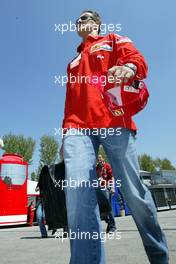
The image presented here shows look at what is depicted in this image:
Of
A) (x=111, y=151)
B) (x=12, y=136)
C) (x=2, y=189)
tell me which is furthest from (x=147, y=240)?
(x=12, y=136)

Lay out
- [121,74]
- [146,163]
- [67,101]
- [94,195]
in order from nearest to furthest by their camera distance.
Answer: [121,74]
[94,195]
[67,101]
[146,163]

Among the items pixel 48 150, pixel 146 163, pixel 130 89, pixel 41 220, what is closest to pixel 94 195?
pixel 130 89

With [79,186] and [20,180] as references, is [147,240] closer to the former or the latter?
[79,186]

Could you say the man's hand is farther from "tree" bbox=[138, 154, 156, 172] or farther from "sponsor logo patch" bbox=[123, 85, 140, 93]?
"tree" bbox=[138, 154, 156, 172]

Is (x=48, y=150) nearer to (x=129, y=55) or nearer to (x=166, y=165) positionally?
(x=166, y=165)

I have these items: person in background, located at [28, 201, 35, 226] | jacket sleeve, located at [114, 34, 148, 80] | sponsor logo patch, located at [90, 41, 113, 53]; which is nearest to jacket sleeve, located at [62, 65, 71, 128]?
sponsor logo patch, located at [90, 41, 113, 53]

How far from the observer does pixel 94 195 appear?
2768 mm

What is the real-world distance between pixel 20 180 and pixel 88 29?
15.9 metres

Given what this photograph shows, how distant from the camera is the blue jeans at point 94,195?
8.48ft

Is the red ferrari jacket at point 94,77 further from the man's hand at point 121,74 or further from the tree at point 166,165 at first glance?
the tree at point 166,165

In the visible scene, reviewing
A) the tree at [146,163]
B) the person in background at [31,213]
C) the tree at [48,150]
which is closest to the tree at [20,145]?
the tree at [48,150]

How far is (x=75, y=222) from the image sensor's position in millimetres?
2648

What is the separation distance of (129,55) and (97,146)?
735mm

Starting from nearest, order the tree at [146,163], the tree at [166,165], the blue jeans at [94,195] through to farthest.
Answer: the blue jeans at [94,195]
the tree at [146,163]
the tree at [166,165]
